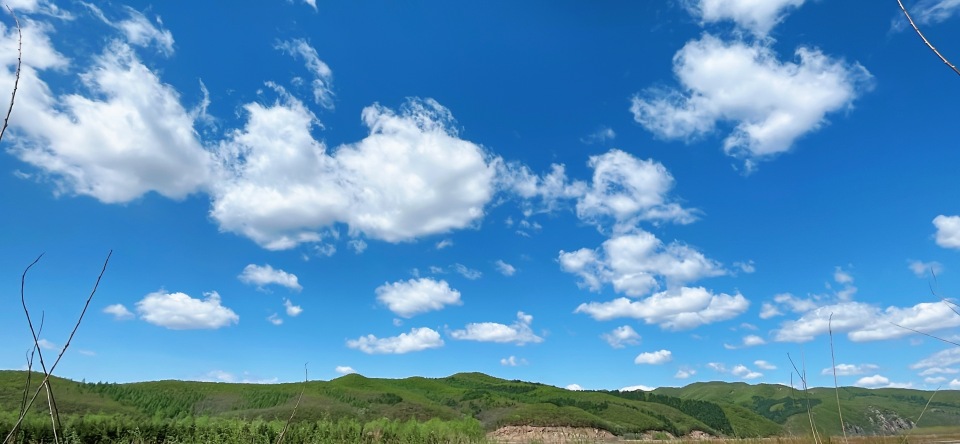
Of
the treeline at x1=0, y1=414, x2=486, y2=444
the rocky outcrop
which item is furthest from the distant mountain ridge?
the treeline at x1=0, y1=414, x2=486, y2=444

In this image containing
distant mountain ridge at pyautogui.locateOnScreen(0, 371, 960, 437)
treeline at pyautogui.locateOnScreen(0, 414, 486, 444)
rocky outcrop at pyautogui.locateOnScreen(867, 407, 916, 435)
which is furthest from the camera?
distant mountain ridge at pyautogui.locateOnScreen(0, 371, 960, 437)

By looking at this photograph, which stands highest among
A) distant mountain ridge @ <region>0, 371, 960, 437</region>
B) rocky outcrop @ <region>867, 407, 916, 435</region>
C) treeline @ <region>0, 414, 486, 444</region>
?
distant mountain ridge @ <region>0, 371, 960, 437</region>

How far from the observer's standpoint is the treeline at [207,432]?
19625 mm

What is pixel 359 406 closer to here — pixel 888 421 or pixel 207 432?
pixel 207 432

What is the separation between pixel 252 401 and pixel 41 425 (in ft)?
164

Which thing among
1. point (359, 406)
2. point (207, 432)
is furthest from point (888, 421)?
point (359, 406)

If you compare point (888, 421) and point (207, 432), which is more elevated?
point (888, 421)

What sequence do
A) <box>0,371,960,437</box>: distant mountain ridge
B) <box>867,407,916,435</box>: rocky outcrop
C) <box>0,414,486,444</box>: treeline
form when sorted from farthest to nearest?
<box>0,371,960,437</box>: distant mountain ridge < <box>0,414,486,444</box>: treeline < <box>867,407,916,435</box>: rocky outcrop

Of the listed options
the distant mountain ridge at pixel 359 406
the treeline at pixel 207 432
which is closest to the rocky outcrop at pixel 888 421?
the distant mountain ridge at pixel 359 406

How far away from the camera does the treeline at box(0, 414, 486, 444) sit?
19.6 m

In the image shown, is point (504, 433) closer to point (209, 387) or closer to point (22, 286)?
point (209, 387)

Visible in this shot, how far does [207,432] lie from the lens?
21750 mm

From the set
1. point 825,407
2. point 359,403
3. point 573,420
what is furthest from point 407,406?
point 825,407

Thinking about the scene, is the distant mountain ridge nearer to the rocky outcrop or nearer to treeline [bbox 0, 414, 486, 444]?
the rocky outcrop
